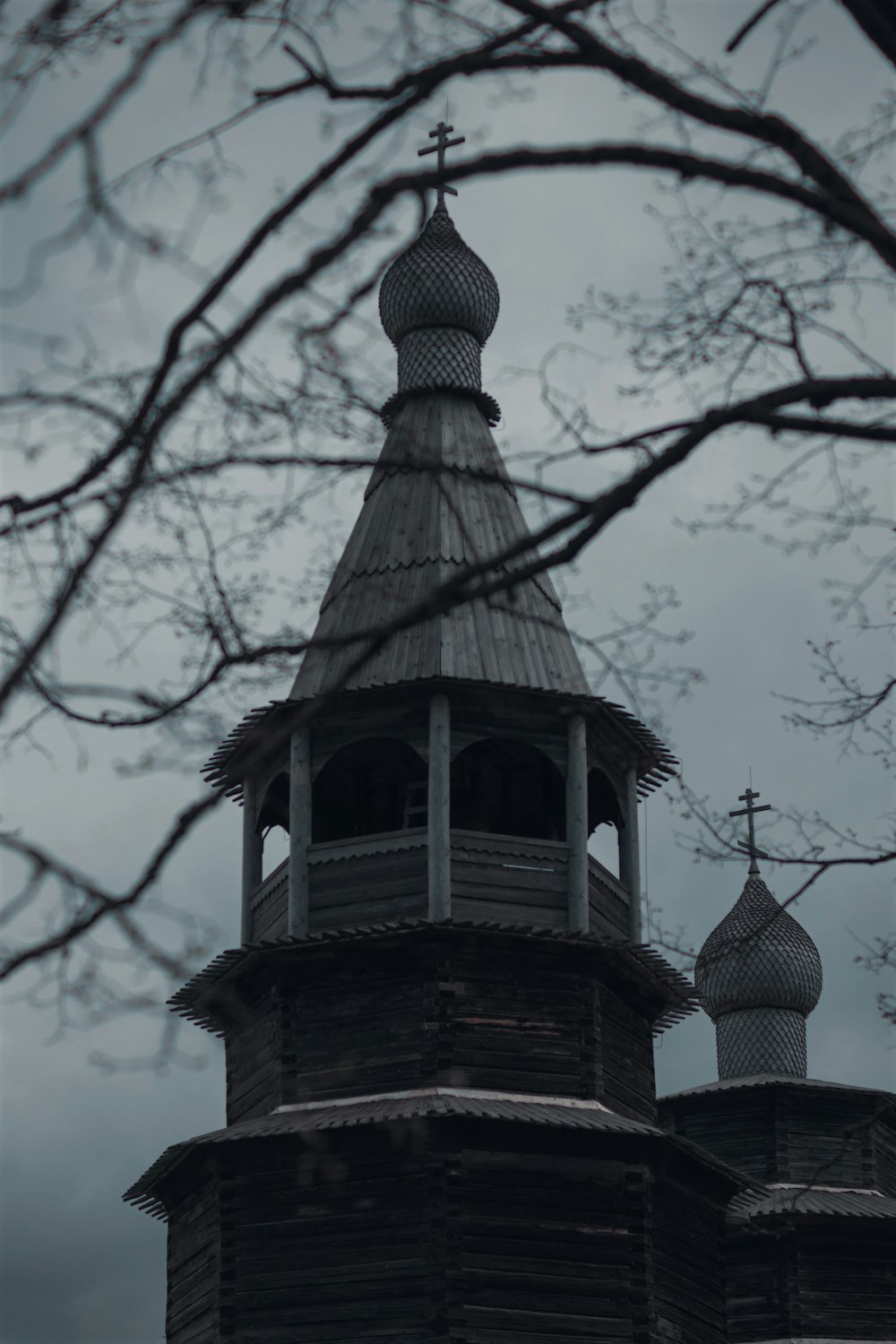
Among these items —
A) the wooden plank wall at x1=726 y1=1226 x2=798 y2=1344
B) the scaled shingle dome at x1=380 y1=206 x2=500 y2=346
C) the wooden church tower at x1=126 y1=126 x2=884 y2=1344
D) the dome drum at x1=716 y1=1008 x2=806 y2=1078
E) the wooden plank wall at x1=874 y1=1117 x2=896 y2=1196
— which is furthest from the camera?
the dome drum at x1=716 y1=1008 x2=806 y2=1078

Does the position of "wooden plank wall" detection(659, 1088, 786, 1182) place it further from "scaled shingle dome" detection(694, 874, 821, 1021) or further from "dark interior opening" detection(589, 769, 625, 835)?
"dark interior opening" detection(589, 769, 625, 835)

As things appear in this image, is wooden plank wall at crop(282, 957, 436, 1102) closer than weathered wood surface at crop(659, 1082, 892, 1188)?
Yes

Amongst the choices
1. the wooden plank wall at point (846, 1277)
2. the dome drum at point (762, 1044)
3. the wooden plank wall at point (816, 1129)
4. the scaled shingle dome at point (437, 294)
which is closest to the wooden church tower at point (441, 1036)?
the scaled shingle dome at point (437, 294)

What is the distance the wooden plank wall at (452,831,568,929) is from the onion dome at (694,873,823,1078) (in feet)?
45.2

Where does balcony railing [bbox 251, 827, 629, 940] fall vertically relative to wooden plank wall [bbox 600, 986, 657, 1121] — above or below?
above

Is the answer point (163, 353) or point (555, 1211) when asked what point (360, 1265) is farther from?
point (163, 353)

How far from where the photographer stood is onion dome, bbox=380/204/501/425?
22.6 meters

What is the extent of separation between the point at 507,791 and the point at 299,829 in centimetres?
256

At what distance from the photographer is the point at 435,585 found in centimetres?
1891

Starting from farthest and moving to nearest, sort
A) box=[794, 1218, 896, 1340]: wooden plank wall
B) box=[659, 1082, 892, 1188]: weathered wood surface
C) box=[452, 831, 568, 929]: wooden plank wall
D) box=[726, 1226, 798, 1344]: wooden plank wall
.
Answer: box=[659, 1082, 892, 1188]: weathered wood surface → box=[726, 1226, 798, 1344]: wooden plank wall → box=[794, 1218, 896, 1340]: wooden plank wall → box=[452, 831, 568, 929]: wooden plank wall

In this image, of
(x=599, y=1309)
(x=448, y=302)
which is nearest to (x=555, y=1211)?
(x=599, y=1309)

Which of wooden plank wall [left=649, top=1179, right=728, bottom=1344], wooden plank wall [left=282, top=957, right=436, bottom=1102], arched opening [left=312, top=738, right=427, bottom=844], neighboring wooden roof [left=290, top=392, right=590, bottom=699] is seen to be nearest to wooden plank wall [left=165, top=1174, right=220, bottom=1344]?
wooden plank wall [left=282, top=957, right=436, bottom=1102]

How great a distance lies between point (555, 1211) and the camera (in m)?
17.7

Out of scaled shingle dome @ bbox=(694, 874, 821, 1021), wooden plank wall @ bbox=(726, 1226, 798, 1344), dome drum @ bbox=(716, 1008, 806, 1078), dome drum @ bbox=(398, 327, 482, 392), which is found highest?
dome drum @ bbox=(398, 327, 482, 392)
